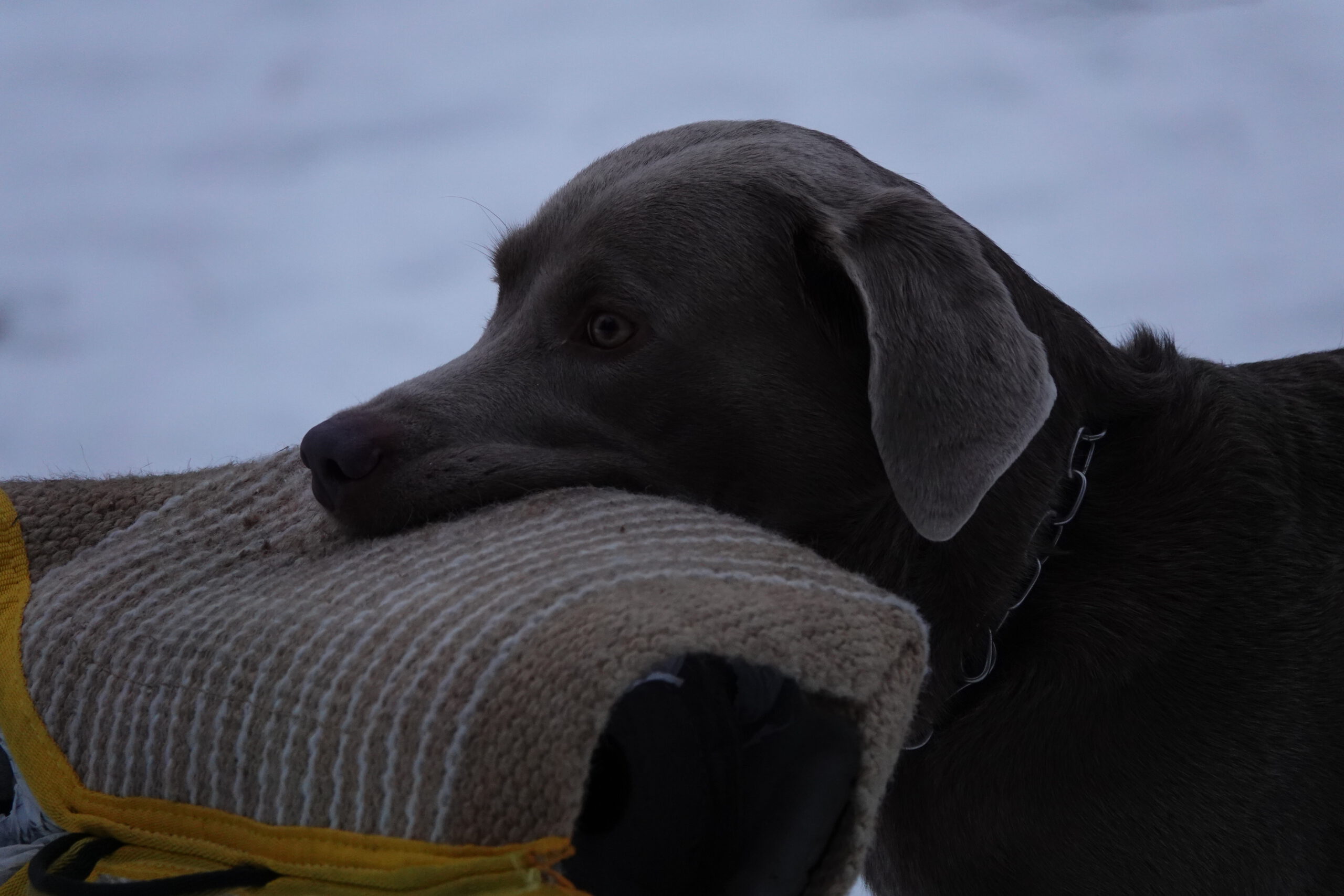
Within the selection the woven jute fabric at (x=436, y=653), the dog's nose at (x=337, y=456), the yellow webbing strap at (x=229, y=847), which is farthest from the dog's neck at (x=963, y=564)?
the yellow webbing strap at (x=229, y=847)

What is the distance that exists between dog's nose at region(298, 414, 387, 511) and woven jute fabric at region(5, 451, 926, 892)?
90 mm

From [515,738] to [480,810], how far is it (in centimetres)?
7

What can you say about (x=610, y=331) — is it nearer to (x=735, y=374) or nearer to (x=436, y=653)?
(x=735, y=374)

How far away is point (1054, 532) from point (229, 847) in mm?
1344

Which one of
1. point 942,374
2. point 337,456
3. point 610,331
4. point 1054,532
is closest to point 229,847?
point 337,456

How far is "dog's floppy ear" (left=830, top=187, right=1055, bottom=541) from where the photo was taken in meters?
1.55

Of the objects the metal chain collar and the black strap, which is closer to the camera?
the black strap

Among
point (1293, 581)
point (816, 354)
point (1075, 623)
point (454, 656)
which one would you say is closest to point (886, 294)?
point (816, 354)

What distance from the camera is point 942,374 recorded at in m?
1.59

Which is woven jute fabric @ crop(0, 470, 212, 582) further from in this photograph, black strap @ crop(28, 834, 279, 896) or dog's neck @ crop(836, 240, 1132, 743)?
dog's neck @ crop(836, 240, 1132, 743)

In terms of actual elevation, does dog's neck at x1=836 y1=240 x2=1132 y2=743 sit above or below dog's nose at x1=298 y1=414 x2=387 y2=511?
below

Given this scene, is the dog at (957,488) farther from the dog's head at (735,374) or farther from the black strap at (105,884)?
the black strap at (105,884)

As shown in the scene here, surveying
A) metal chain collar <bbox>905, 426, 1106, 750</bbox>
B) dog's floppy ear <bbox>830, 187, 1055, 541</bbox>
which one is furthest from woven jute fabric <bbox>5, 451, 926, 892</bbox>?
metal chain collar <bbox>905, 426, 1106, 750</bbox>

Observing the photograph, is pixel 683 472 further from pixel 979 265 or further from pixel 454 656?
pixel 454 656
